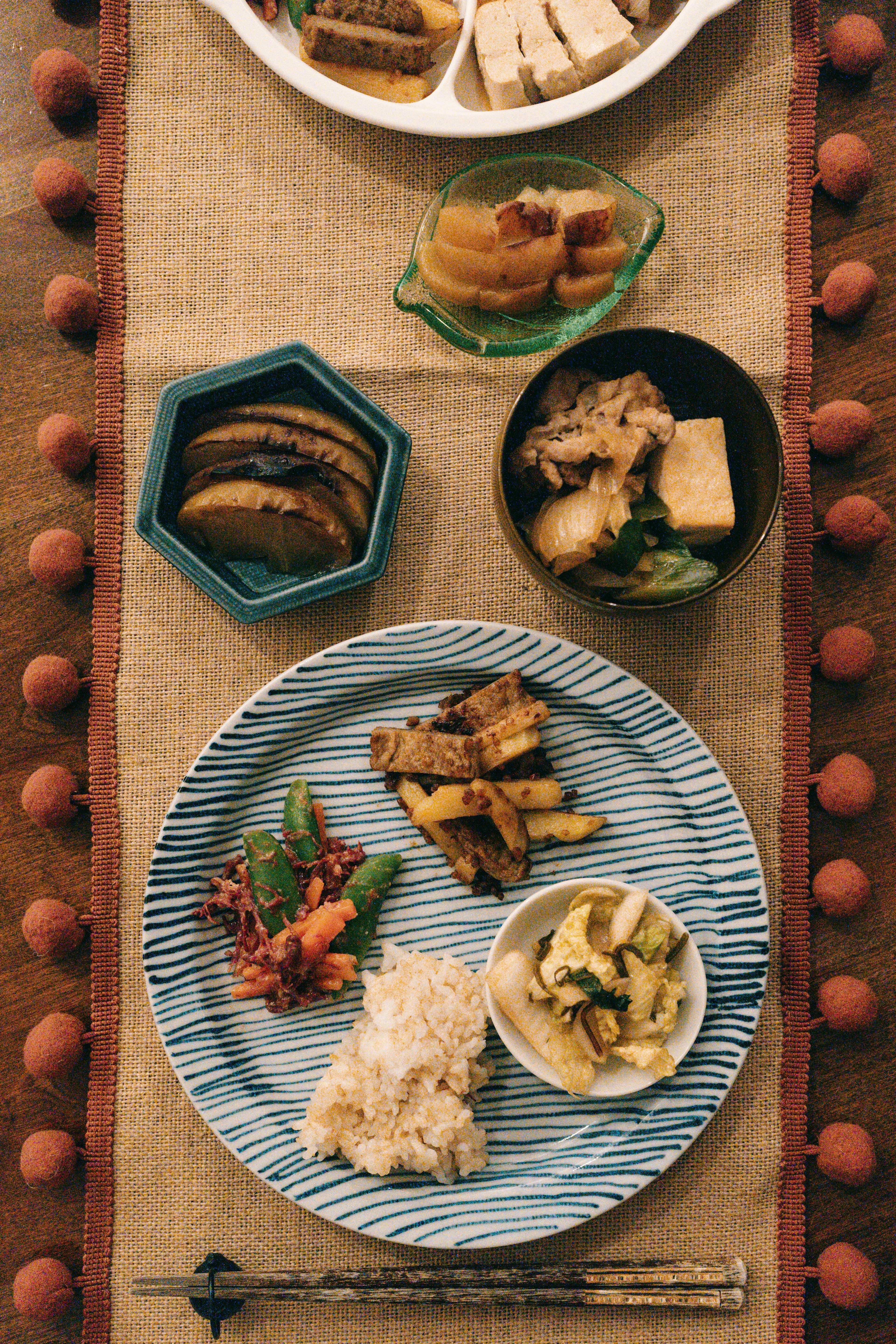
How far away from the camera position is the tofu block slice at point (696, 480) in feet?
5.76

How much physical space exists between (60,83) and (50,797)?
1548mm

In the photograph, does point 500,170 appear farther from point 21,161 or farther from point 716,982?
point 716,982

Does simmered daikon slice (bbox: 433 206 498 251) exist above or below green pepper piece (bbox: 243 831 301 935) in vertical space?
above

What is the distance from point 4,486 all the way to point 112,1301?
6.01 ft

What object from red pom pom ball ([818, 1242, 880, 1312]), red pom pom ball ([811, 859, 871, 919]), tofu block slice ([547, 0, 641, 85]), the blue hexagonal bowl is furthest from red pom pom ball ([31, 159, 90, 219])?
red pom pom ball ([818, 1242, 880, 1312])

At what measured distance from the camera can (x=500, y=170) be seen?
6.29 feet

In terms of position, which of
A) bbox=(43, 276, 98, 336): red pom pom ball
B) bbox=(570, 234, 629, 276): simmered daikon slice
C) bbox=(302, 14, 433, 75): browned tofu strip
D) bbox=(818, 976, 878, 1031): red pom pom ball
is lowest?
bbox=(818, 976, 878, 1031): red pom pom ball

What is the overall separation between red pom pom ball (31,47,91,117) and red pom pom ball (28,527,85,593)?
0.92 meters

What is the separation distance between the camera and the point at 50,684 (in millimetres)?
2062

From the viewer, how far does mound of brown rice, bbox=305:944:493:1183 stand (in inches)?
74.2

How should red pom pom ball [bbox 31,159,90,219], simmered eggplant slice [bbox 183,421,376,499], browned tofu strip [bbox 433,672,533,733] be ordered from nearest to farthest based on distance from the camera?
simmered eggplant slice [bbox 183,421,376,499], browned tofu strip [bbox 433,672,533,733], red pom pom ball [bbox 31,159,90,219]

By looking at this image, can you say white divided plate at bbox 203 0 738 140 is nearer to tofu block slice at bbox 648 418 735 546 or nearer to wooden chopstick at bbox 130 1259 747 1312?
tofu block slice at bbox 648 418 735 546

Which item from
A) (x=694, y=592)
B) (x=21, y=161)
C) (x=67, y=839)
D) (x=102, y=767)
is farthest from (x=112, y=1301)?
(x=21, y=161)

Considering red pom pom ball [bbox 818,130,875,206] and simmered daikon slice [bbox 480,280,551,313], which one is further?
red pom pom ball [bbox 818,130,875,206]
